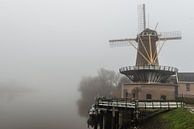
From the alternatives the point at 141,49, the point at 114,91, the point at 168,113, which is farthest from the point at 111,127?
the point at 114,91

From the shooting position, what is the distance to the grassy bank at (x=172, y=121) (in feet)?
90.6

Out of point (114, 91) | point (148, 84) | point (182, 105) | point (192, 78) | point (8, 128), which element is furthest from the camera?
point (114, 91)

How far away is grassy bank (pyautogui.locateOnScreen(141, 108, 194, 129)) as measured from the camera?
90.6ft

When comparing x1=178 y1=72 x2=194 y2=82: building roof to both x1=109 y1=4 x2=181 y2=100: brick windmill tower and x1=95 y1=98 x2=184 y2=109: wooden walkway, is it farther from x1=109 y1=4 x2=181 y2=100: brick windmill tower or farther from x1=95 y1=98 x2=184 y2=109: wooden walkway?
x1=95 y1=98 x2=184 y2=109: wooden walkway

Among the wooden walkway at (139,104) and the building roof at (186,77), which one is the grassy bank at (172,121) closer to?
the wooden walkway at (139,104)

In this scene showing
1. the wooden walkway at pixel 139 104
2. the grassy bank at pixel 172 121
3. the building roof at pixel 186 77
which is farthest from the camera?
the building roof at pixel 186 77

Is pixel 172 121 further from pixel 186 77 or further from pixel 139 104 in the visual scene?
pixel 186 77

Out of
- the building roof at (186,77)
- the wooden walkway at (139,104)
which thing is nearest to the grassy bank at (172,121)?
the wooden walkway at (139,104)

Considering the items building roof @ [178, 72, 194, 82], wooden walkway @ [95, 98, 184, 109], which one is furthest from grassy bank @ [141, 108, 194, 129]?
building roof @ [178, 72, 194, 82]

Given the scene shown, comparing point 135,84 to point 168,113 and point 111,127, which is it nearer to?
point 111,127

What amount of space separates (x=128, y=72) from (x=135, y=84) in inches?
137

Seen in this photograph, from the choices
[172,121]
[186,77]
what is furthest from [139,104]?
[186,77]

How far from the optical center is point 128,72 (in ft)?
192

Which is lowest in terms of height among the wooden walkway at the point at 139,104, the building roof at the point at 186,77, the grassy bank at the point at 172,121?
the grassy bank at the point at 172,121
